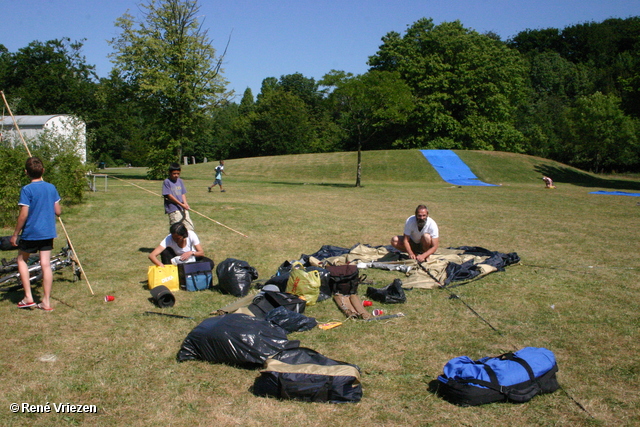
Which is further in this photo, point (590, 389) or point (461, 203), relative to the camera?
point (461, 203)

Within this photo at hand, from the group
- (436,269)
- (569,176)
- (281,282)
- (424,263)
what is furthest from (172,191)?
(569,176)

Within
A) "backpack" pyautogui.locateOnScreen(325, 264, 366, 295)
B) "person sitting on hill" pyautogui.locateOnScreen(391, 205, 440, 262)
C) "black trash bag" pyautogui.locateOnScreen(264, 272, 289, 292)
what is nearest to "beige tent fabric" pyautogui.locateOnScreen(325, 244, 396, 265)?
"person sitting on hill" pyautogui.locateOnScreen(391, 205, 440, 262)

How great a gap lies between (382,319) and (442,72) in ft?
150

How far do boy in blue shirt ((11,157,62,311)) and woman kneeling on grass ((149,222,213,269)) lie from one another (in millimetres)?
1774

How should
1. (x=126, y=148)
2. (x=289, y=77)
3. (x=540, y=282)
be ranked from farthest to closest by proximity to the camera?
1. (x=289, y=77)
2. (x=126, y=148)
3. (x=540, y=282)

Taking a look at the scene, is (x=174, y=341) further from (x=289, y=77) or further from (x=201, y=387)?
(x=289, y=77)

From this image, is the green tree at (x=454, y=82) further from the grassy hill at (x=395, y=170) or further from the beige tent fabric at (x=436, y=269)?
the beige tent fabric at (x=436, y=269)

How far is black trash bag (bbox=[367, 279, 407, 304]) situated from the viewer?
703 cm

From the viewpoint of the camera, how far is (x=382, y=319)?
6.36m

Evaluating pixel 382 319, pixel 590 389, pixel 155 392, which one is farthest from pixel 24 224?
pixel 590 389

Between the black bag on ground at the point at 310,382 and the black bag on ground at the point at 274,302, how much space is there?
75.0 inches

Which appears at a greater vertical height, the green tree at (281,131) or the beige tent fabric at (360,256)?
the green tree at (281,131)

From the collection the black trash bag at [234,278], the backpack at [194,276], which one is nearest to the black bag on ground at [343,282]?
the black trash bag at [234,278]

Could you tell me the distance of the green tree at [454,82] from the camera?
47812 millimetres
